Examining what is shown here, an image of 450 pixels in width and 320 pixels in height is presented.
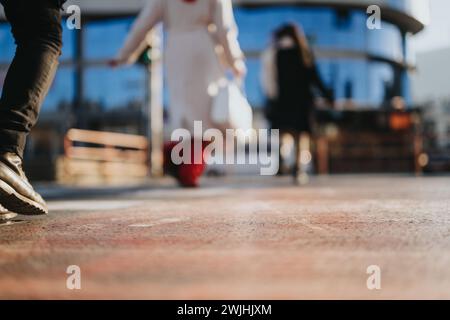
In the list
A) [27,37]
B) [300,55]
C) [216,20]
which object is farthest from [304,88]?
[27,37]

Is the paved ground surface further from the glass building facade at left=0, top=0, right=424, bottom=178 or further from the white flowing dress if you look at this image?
the glass building facade at left=0, top=0, right=424, bottom=178

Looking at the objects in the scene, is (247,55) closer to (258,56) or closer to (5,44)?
(258,56)

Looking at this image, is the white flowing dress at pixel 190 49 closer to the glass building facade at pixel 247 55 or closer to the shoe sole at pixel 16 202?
the shoe sole at pixel 16 202

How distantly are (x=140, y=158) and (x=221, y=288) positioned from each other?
1519 centimetres

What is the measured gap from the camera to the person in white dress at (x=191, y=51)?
4.94 metres

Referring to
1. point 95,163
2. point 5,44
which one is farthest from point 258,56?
point 95,163

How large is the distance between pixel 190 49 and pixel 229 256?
→ 399 cm

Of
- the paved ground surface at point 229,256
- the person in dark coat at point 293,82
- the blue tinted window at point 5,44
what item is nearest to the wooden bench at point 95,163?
the person in dark coat at point 293,82

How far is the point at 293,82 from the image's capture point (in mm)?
7020

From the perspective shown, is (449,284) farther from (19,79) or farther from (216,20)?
(216,20)

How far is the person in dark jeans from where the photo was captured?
6.60 feet

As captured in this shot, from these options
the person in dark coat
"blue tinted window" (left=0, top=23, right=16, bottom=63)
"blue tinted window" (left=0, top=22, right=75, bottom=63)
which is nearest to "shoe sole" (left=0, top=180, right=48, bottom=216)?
the person in dark coat

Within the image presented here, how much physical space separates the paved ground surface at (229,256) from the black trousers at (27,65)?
0.36 metres

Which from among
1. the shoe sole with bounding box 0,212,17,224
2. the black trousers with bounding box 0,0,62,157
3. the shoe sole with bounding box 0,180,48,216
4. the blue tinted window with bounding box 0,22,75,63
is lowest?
the shoe sole with bounding box 0,212,17,224
